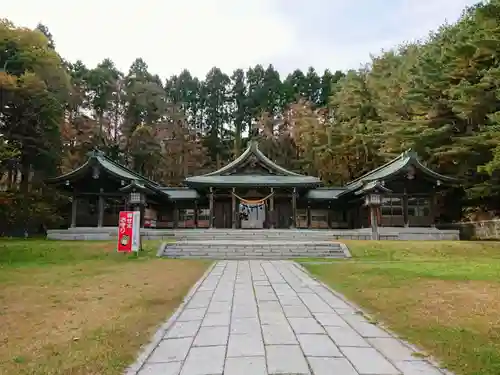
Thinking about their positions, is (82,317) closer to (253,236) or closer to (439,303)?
(439,303)

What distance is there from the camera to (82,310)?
6117mm

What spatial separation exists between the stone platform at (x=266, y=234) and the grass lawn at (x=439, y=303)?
717 cm

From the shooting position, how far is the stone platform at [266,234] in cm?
2048

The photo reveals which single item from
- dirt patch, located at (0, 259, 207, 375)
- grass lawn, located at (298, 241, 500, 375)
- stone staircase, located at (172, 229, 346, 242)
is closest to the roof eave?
stone staircase, located at (172, 229, 346, 242)

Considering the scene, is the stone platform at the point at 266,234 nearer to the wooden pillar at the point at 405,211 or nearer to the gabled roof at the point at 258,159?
the wooden pillar at the point at 405,211

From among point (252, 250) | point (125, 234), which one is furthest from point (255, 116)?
point (125, 234)

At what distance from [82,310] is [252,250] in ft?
33.7

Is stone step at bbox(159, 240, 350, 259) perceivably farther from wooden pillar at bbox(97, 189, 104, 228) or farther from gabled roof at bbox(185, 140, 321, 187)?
wooden pillar at bbox(97, 189, 104, 228)

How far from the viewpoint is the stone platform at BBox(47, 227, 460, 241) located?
20484 mm

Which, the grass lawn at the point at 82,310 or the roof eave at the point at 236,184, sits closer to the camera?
the grass lawn at the point at 82,310

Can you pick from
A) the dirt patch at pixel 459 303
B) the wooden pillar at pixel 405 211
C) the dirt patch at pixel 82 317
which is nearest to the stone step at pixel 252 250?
the dirt patch at pixel 82 317

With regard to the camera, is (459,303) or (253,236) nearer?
(459,303)

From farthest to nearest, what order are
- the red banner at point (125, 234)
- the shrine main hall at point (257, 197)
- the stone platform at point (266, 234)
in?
the shrine main hall at point (257, 197)
the stone platform at point (266, 234)
the red banner at point (125, 234)

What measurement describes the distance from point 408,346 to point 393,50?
4082 cm
